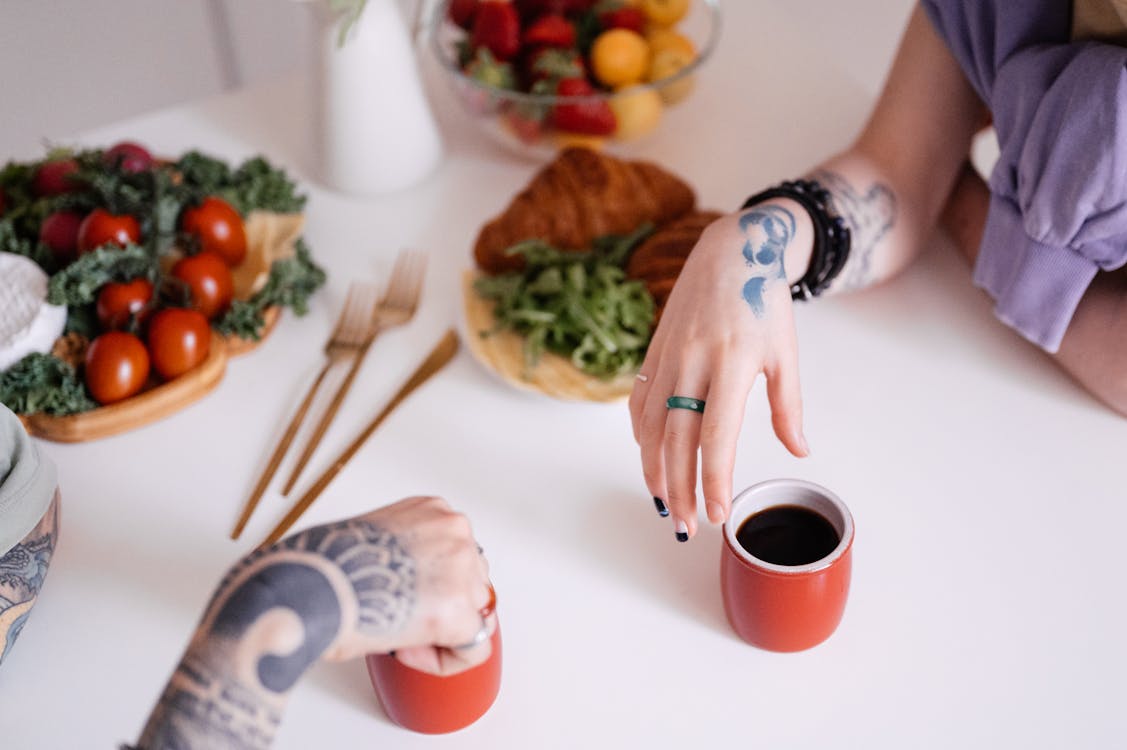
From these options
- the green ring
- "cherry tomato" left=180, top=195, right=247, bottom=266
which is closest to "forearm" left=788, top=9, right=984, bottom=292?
the green ring

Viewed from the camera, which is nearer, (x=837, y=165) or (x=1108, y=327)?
(x=1108, y=327)

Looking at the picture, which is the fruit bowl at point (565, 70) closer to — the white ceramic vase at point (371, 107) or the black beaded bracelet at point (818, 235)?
the white ceramic vase at point (371, 107)

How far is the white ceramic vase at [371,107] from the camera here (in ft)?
4.55

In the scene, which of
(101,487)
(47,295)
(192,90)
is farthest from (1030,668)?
(192,90)

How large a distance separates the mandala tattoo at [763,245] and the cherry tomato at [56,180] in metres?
0.82

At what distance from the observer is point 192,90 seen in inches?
109

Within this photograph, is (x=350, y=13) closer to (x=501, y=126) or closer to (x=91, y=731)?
(x=501, y=126)

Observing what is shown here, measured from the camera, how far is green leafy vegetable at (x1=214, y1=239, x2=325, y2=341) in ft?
4.11

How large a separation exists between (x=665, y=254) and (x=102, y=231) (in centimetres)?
64

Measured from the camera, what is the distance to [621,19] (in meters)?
1.51

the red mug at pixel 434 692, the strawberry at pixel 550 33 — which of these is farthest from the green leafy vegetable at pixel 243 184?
the red mug at pixel 434 692

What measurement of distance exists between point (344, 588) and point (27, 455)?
1.30 feet

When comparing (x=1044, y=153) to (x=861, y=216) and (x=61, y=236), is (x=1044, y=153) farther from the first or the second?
(x=61, y=236)

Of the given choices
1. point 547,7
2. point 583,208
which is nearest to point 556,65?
point 547,7
